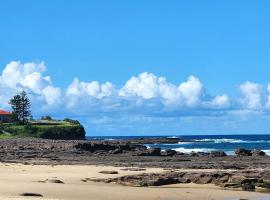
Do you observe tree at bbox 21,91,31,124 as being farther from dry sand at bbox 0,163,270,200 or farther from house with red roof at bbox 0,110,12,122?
dry sand at bbox 0,163,270,200

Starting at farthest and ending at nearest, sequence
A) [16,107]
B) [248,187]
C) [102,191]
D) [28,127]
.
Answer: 1. [16,107]
2. [28,127]
3. [248,187]
4. [102,191]

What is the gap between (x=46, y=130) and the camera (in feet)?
429

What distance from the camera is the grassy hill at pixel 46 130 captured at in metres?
125

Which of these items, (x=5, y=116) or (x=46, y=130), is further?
(x=5, y=116)

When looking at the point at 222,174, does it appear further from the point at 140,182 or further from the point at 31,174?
the point at 31,174

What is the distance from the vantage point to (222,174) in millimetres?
35281

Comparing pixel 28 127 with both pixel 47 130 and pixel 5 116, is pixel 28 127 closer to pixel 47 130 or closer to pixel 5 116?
pixel 47 130

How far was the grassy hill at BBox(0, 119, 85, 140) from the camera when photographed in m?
125

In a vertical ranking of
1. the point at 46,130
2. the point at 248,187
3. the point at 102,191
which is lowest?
the point at 102,191

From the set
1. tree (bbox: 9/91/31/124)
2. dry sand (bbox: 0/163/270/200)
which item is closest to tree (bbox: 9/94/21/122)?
tree (bbox: 9/91/31/124)

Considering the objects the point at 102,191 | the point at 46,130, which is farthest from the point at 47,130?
the point at 102,191

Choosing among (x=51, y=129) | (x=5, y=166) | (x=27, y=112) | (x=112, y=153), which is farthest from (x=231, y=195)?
(x=27, y=112)

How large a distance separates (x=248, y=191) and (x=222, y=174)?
3.94 m

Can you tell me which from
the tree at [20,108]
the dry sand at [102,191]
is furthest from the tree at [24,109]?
the dry sand at [102,191]
